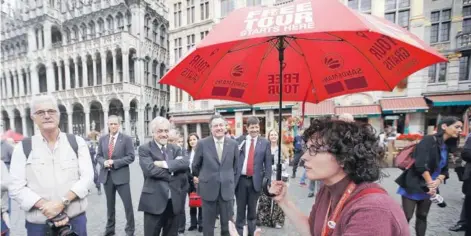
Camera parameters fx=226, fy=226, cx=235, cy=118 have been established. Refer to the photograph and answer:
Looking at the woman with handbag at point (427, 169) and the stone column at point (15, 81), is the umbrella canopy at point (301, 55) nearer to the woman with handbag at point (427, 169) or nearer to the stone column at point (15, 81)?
the woman with handbag at point (427, 169)

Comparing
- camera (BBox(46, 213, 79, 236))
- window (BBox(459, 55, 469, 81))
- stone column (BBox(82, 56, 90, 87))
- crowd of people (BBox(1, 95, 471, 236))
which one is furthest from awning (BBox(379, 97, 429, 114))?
stone column (BBox(82, 56, 90, 87))

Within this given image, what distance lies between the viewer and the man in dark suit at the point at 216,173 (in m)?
3.20

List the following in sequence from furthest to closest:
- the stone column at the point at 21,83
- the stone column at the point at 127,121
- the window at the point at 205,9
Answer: the stone column at the point at 21,83 < the stone column at the point at 127,121 < the window at the point at 205,9

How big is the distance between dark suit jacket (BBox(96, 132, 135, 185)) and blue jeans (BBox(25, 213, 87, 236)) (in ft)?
4.70

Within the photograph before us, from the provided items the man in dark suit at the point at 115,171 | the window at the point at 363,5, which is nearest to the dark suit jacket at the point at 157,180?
the man in dark suit at the point at 115,171

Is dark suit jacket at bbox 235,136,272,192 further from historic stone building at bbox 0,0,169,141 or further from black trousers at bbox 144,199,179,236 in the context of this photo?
historic stone building at bbox 0,0,169,141

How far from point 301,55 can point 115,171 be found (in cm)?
352

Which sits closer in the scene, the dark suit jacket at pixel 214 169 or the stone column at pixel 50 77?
the dark suit jacket at pixel 214 169

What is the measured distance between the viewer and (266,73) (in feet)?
7.96

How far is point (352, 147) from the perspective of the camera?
1.16 metres

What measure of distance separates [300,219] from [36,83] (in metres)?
32.8

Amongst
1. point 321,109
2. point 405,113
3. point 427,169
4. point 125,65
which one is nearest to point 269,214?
point 427,169

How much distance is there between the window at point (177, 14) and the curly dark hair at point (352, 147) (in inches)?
846

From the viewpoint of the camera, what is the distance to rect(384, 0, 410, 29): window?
14.3m
